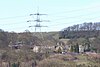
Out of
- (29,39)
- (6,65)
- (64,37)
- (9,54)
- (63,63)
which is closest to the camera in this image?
(6,65)

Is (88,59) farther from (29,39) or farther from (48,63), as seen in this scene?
(29,39)

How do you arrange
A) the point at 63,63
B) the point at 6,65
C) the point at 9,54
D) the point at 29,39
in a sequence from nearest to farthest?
1. the point at 6,65
2. the point at 63,63
3. the point at 9,54
4. the point at 29,39

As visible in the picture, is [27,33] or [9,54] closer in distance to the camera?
[9,54]

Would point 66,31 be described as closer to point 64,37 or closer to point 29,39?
point 64,37

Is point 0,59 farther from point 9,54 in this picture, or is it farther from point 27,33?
point 27,33

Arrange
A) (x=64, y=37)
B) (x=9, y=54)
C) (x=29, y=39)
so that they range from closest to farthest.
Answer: (x=9, y=54), (x=29, y=39), (x=64, y=37)

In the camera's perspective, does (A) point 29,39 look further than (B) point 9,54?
Yes

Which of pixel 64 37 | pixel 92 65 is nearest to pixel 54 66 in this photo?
pixel 92 65

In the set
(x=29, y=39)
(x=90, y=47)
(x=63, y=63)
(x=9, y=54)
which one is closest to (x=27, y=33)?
(x=29, y=39)
